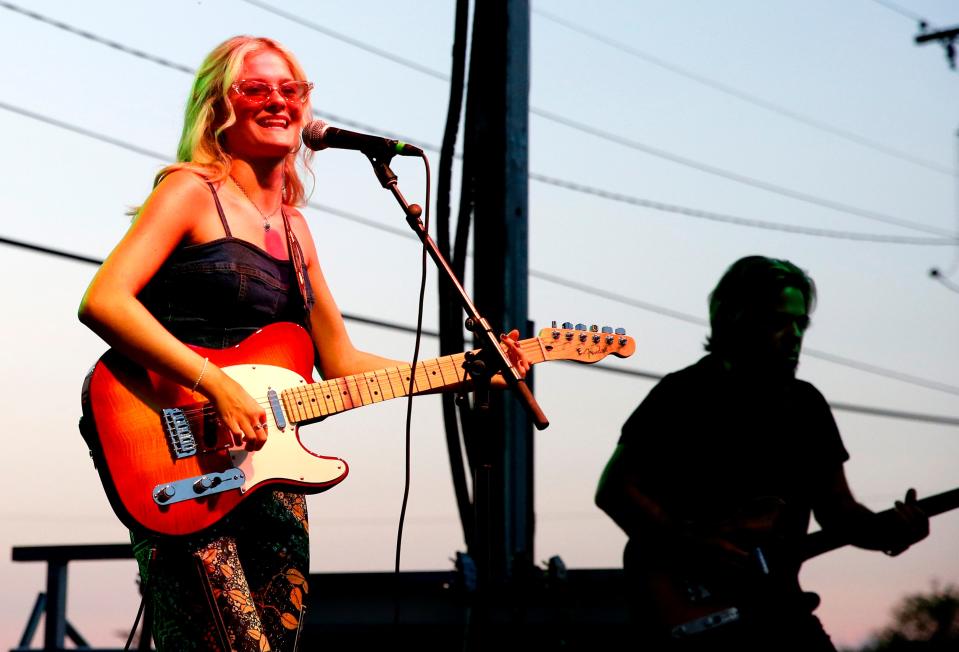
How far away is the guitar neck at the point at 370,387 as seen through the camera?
10.4ft

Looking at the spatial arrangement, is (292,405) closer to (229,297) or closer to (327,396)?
(327,396)

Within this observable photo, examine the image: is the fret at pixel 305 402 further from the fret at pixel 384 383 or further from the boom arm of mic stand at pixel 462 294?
the boom arm of mic stand at pixel 462 294

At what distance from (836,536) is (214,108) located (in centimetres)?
261

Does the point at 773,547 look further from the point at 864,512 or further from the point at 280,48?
the point at 280,48

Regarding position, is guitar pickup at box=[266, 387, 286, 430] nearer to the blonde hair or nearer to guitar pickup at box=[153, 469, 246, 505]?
guitar pickup at box=[153, 469, 246, 505]

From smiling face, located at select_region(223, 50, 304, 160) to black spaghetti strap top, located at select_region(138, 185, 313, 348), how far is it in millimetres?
189

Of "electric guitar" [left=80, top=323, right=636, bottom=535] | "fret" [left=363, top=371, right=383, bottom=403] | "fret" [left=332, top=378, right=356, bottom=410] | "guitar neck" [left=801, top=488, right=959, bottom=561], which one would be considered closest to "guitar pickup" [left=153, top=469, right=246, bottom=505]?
"electric guitar" [left=80, top=323, right=636, bottom=535]

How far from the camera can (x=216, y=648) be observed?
9.04 ft

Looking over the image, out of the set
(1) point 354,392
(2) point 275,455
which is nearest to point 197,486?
(2) point 275,455

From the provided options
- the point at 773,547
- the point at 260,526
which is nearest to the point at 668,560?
the point at 773,547

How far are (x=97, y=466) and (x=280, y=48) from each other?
1.31 m

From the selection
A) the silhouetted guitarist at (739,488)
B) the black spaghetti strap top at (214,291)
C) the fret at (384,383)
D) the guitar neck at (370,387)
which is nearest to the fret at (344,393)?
the guitar neck at (370,387)

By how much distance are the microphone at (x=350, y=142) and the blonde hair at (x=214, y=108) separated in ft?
0.17

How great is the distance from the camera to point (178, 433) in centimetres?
291
